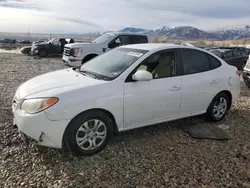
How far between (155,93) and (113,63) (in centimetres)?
88

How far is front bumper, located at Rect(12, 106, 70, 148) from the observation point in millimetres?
3084

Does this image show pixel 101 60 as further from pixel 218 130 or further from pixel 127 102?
pixel 218 130

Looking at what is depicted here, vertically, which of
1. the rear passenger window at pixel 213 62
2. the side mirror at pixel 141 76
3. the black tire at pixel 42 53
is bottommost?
the black tire at pixel 42 53

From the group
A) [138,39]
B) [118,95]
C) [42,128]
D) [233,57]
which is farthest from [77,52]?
[233,57]

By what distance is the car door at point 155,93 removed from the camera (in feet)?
12.0

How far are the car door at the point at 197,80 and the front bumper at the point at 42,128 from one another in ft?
7.08

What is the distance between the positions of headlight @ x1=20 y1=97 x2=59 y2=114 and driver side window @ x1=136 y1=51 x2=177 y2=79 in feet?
5.06

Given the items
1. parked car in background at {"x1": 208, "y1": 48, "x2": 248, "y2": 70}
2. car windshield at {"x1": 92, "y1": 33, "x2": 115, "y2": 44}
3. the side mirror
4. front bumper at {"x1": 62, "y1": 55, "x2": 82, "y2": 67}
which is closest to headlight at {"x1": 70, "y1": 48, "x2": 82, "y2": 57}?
front bumper at {"x1": 62, "y1": 55, "x2": 82, "y2": 67}

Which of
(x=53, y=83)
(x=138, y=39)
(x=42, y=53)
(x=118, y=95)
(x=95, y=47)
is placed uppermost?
(x=138, y=39)

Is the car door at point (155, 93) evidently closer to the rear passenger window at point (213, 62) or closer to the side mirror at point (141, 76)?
the side mirror at point (141, 76)

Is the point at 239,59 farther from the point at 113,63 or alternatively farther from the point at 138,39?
the point at 113,63

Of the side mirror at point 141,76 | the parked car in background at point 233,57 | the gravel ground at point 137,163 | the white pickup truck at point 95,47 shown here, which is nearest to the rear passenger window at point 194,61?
the side mirror at point 141,76

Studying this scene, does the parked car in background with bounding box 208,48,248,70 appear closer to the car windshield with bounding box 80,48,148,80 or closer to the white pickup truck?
the white pickup truck

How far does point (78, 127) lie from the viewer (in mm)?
3268
